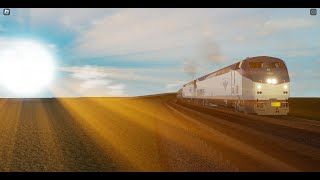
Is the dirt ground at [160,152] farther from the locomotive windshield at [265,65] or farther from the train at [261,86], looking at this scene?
the locomotive windshield at [265,65]

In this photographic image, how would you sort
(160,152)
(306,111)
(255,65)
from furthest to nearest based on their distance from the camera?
1. (306,111)
2. (255,65)
3. (160,152)

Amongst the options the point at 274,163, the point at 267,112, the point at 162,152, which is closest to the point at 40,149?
the point at 162,152

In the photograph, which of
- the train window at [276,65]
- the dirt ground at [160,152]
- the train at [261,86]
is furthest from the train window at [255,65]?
the dirt ground at [160,152]

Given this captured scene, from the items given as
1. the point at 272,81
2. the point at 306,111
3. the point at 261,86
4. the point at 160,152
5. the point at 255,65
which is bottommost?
the point at 160,152

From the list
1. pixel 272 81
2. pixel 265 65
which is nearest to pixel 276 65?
pixel 265 65

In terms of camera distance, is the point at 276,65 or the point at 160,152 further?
the point at 276,65

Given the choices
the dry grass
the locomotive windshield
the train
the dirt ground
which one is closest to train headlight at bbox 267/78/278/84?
the train

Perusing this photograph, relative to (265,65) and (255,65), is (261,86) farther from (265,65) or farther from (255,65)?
(265,65)

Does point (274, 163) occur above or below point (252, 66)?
below

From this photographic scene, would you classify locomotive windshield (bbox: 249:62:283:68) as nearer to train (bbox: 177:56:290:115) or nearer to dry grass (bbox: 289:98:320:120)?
train (bbox: 177:56:290:115)

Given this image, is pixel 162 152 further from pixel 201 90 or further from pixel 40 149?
pixel 201 90
